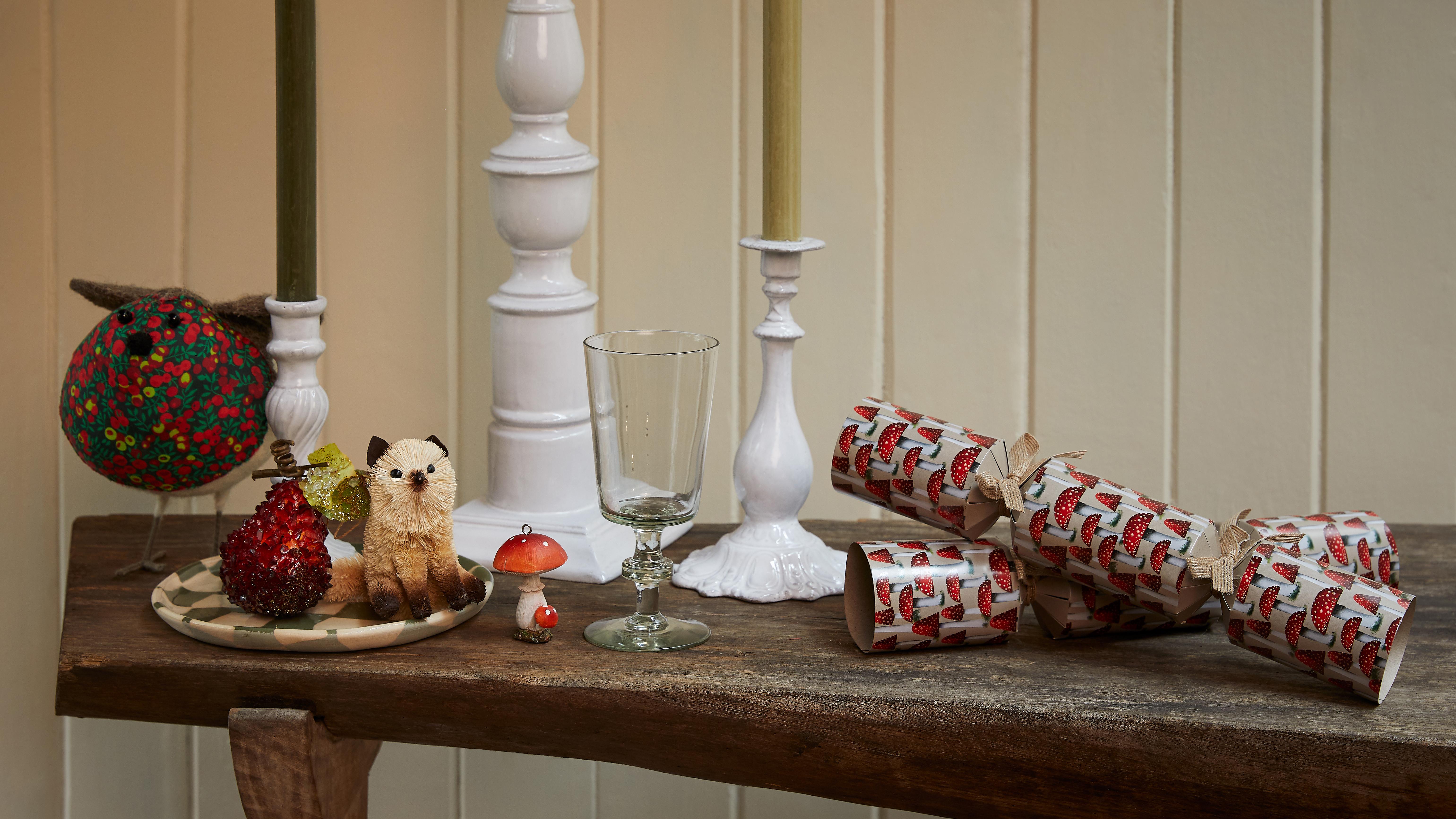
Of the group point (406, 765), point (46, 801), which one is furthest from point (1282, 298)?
point (46, 801)

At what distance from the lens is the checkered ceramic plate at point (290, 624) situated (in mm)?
607

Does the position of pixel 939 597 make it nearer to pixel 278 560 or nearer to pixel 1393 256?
pixel 278 560

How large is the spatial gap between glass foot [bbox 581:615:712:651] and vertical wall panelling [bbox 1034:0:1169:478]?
453 millimetres

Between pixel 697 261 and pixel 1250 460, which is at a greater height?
pixel 697 261

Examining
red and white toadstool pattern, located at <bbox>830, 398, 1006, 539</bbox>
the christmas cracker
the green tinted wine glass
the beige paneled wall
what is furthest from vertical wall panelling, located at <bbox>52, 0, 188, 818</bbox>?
the christmas cracker

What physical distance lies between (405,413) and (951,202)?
20.6 inches

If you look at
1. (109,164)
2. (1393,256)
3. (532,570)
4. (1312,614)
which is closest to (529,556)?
(532,570)

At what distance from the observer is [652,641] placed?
0.63 meters

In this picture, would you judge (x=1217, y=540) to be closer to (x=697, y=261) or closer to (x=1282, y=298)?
(x=1282, y=298)

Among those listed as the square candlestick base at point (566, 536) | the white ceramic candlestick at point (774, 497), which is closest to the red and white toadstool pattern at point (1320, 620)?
the white ceramic candlestick at point (774, 497)

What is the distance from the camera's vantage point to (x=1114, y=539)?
1.98 feet

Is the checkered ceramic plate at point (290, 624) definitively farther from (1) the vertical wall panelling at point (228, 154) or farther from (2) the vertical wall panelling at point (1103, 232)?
(2) the vertical wall panelling at point (1103, 232)

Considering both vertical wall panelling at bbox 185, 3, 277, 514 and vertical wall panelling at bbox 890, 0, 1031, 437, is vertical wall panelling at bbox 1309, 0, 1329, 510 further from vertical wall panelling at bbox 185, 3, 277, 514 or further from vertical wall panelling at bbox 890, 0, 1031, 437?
vertical wall panelling at bbox 185, 3, 277, 514

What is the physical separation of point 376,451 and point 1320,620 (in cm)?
51
